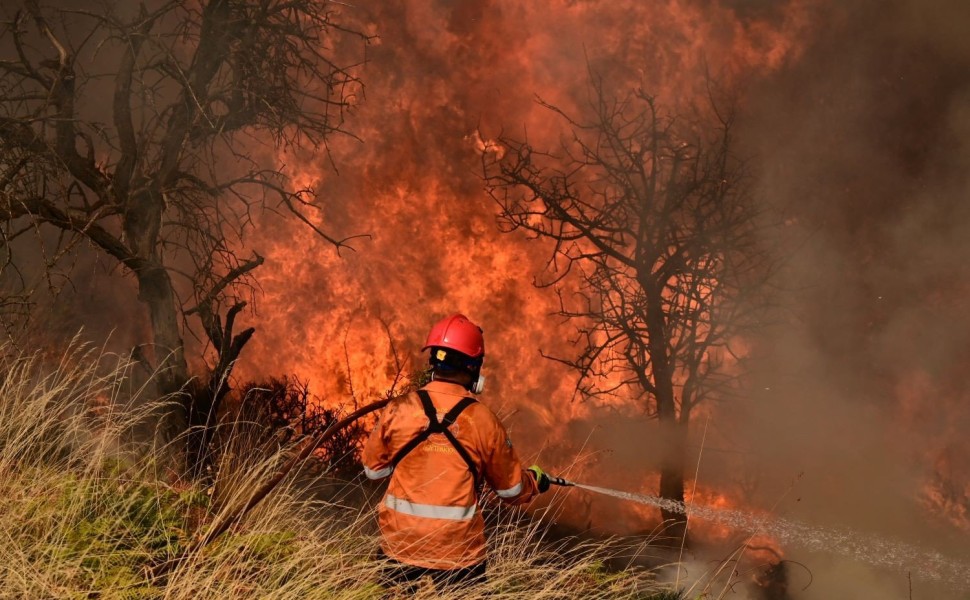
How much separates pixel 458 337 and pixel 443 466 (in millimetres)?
735

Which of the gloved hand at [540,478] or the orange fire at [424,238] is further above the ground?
the orange fire at [424,238]

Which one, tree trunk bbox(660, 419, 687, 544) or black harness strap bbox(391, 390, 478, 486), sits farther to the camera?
tree trunk bbox(660, 419, 687, 544)

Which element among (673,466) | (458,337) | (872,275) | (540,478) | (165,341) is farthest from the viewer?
(872,275)

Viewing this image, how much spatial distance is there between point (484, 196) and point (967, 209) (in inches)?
386

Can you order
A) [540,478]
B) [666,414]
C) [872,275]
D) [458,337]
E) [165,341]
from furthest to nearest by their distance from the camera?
[872,275] < [666,414] < [165,341] < [540,478] < [458,337]

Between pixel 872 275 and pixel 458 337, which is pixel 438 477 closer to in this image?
pixel 458 337

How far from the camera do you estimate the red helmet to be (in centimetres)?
478

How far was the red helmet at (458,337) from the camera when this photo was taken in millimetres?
4781

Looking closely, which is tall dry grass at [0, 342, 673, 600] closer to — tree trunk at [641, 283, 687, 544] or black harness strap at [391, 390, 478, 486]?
black harness strap at [391, 390, 478, 486]

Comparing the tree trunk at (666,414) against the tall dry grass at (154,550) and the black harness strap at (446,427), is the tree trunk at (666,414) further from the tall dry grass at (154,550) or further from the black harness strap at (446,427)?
the black harness strap at (446,427)

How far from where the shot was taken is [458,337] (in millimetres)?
4797

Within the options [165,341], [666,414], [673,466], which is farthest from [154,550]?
[673,466]

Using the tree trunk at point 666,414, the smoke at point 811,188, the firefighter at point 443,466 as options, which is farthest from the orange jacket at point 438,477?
the smoke at point 811,188

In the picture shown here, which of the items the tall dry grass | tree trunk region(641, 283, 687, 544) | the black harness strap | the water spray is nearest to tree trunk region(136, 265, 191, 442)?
the tall dry grass
